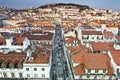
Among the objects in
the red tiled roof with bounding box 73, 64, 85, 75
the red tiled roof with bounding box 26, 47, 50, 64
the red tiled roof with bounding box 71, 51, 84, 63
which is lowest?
the red tiled roof with bounding box 73, 64, 85, 75

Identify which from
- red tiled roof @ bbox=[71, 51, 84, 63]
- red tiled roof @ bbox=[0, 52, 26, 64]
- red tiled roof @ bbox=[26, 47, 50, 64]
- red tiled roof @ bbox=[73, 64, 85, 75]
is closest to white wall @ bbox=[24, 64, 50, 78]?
red tiled roof @ bbox=[26, 47, 50, 64]

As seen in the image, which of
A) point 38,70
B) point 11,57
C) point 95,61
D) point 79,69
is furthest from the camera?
point 11,57

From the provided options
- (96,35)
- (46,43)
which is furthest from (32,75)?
(96,35)

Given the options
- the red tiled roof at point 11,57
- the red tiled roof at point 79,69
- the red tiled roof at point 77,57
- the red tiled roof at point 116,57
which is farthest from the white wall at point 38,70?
the red tiled roof at point 116,57

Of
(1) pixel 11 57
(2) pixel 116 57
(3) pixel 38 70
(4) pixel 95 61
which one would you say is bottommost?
(3) pixel 38 70

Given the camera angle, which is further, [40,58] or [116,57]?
[40,58]

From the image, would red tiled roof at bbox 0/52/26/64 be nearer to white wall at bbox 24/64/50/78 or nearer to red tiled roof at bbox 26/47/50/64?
red tiled roof at bbox 26/47/50/64

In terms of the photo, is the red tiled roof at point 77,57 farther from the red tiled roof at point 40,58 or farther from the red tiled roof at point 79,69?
the red tiled roof at point 40,58

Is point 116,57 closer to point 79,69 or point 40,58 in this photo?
point 79,69

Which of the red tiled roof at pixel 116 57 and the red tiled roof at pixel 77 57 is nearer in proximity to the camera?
the red tiled roof at pixel 116 57

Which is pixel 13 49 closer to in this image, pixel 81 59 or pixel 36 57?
pixel 36 57

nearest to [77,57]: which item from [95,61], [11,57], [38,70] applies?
[95,61]
